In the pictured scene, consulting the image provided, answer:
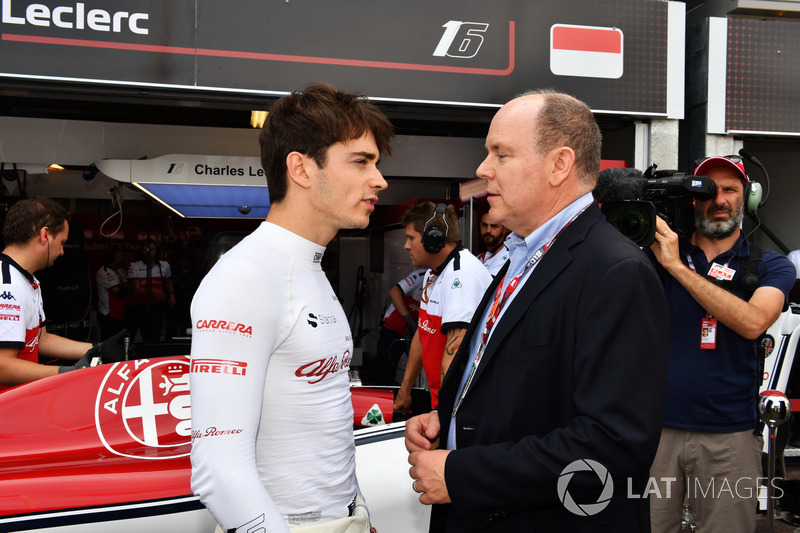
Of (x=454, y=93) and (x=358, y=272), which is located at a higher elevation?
(x=454, y=93)

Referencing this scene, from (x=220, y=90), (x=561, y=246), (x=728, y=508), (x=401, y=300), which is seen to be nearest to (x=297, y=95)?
(x=561, y=246)

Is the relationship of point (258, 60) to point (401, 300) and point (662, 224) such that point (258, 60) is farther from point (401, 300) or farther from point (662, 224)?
point (662, 224)

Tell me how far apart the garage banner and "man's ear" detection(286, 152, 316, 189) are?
3669 mm

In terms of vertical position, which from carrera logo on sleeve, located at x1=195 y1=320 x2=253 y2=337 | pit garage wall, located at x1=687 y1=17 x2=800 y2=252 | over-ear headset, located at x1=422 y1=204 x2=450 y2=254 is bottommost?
carrera logo on sleeve, located at x1=195 y1=320 x2=253 y2=337

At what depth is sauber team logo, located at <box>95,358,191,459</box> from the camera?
2059 mm

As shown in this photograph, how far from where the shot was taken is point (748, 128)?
225 inches

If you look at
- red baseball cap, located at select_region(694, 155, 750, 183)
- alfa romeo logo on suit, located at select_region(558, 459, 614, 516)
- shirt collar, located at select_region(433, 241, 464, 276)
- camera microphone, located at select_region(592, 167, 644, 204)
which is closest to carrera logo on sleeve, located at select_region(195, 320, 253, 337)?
alfa romeo logo on suit, located at select_region(558, 459, 614, 516)

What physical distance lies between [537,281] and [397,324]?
17.7 feet

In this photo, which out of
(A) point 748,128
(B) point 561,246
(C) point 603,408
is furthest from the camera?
(A) point 748,128

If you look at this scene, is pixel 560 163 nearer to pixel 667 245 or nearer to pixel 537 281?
pixel 537 281

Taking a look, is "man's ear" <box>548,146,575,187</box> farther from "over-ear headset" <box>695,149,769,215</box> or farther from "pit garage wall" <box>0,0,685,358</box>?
"pit garage wall" <box>0,0,685,358</box>

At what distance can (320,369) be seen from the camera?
133 centimetres

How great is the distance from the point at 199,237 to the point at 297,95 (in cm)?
1045

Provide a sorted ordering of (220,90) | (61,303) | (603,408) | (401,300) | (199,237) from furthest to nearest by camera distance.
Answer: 1. (199,237)
2. (61,303)
3. (401,300)
4. (220,90)
5. (603,408)
